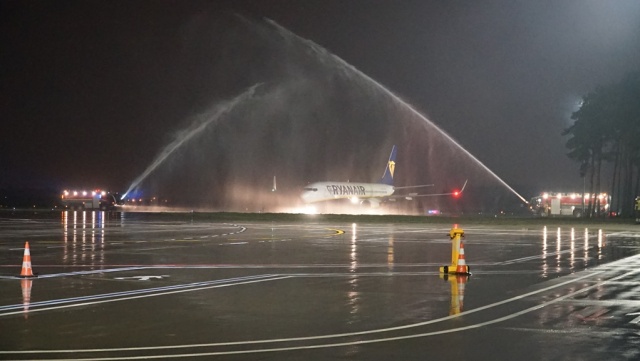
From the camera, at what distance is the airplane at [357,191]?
89188mm

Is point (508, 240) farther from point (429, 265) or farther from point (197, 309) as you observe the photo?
point (197, 309)

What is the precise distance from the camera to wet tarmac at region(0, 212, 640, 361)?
11.1 m

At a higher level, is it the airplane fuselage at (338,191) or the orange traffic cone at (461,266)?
the airplane fuselage at (338,191)

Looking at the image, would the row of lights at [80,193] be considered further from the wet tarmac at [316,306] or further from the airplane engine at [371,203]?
the wet tarmac at [316,306]

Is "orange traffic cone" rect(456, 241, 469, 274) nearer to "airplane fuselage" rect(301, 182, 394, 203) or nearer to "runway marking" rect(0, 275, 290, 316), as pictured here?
"runway marking" rect(0, 275, 290, 316)

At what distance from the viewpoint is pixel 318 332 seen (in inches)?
491

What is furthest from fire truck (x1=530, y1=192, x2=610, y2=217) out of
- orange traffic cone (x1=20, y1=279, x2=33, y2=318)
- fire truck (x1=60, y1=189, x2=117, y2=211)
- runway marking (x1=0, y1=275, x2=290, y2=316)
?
orange traffic cone (x1=20, y1=279, x2=33, y2=318)

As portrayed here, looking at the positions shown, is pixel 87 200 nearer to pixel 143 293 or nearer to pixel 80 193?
pixel 80 193

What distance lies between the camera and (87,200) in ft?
343

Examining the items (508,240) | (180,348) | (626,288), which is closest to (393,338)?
(180,348)

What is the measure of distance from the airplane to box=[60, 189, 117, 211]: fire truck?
33.6 meters

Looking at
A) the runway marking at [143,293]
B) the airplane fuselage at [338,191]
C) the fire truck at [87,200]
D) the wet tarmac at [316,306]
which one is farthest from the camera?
the fire truck at [87,200]

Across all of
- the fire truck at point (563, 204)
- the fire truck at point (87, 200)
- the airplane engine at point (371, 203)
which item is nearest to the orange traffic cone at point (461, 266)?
the fire truck at point (563, 204)

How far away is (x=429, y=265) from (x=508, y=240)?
53.3 feet
